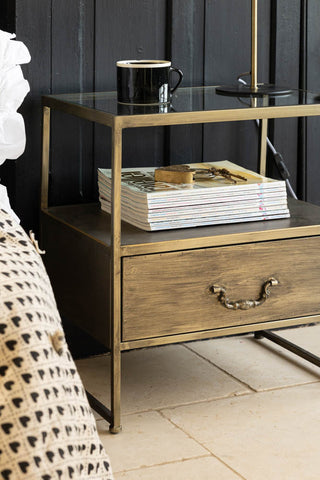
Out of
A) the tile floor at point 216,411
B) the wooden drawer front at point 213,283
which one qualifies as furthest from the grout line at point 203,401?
the wooden drawer front at point 213,283

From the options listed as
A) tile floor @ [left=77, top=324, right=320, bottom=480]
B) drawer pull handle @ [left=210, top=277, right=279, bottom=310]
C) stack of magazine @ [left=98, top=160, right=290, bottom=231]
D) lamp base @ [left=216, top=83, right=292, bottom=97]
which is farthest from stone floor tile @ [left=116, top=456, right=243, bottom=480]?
lamp base @ [left=216, top=83, right=292, bottom=97]

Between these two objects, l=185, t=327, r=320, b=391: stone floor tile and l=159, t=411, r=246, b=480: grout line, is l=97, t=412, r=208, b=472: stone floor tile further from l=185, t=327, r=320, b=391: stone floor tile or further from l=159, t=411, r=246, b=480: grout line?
l=185, t=327, r=320, b=391: stone floor tile

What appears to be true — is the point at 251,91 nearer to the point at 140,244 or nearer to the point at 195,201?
the point at 195,201

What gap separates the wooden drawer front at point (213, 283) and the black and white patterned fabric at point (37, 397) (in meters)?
0.46

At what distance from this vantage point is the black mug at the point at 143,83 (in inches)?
71.0

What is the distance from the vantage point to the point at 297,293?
76.4 inches

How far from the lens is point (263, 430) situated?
6.02ft

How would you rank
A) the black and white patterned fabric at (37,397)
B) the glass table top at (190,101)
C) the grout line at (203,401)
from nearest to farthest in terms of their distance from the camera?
1. the black and white patterned fabric at (37,397)
2. the glass table top at (190,101)
3. the grout line at (203,401)

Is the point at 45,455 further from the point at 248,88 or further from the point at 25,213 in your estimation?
the point at 248,88

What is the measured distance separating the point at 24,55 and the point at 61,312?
2.03ft

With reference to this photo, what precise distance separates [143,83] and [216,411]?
30.2 inches

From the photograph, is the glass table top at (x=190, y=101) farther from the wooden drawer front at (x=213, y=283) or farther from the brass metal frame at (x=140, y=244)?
the wooden drawer front at (x=213, y=283)

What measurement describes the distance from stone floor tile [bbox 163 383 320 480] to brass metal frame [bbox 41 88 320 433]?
192 millimetres

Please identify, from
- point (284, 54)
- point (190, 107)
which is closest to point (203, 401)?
point (190, 107)
